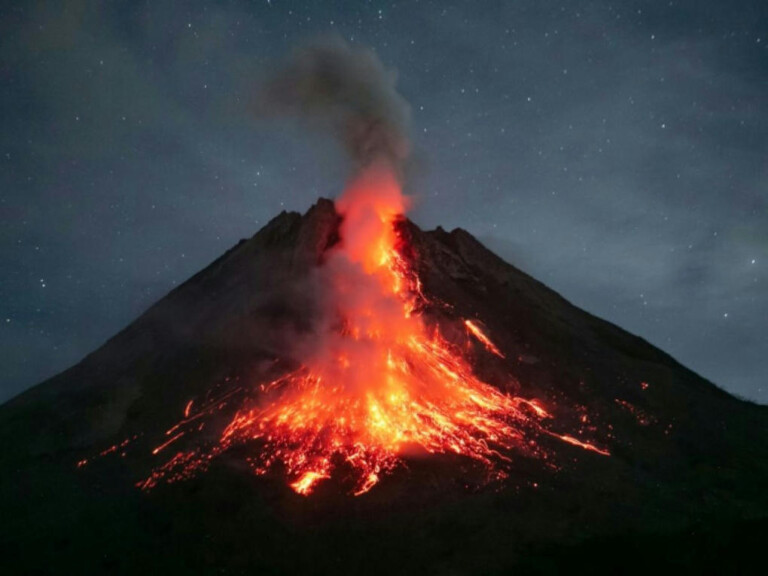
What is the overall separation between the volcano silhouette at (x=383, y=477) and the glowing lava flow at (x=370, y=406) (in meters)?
0.96

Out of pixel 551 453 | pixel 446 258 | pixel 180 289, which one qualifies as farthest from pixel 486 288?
pixel 180 289

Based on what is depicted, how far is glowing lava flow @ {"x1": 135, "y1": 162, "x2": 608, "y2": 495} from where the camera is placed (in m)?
28.7

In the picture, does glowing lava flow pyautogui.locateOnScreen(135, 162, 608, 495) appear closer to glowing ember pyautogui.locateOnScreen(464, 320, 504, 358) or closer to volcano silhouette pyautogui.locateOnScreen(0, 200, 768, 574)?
glowing ember pyautogui.locateOnScreen(464, 320, 504, 358)

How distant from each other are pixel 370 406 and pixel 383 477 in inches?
262

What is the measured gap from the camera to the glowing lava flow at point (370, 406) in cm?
2872

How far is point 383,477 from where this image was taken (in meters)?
27.1

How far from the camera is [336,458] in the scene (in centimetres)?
2877

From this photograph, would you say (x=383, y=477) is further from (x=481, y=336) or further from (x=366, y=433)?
(x=481, y=336)

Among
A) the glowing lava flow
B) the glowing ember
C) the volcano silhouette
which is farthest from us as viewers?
the glowing ember

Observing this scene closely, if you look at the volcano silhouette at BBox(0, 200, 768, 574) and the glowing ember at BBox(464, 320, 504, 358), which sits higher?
the glowing ember at BBox(464, 320, 504, 358)

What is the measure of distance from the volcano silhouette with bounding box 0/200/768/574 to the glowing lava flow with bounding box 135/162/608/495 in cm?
96

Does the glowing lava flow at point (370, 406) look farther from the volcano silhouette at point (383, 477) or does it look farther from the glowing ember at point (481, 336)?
the volcano silhouette at point (383, 477)

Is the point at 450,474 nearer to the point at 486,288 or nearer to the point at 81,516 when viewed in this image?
the point at 81,516

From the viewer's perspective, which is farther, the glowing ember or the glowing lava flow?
the glowing ember
